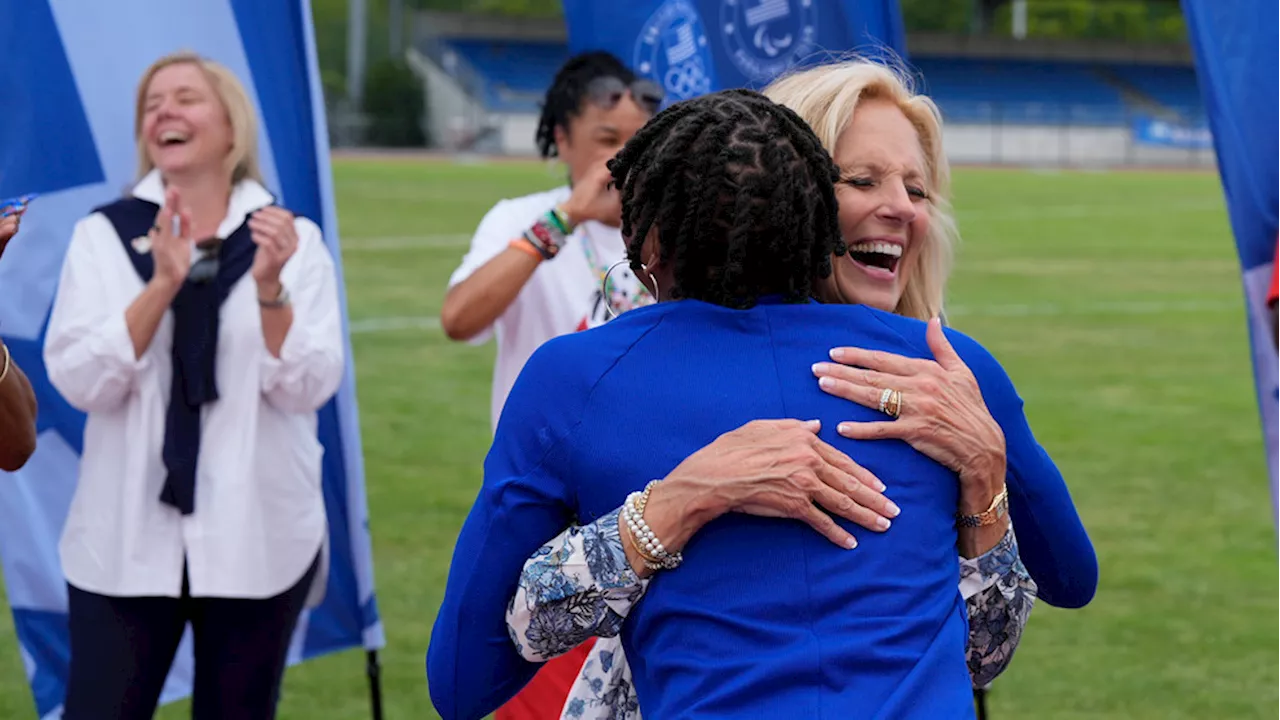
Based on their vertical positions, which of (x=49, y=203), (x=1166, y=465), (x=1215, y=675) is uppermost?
(x=49, y=203)

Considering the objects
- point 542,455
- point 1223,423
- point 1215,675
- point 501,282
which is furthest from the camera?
point 1223,423

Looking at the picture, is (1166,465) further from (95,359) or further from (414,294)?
(414,294)

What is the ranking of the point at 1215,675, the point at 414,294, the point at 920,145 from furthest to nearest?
the point at 414,294, the point at 1215,675, the point at 920,145

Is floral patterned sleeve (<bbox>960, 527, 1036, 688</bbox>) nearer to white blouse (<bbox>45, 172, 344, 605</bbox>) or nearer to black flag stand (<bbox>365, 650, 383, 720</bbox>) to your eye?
white blouse (<bbox>45, 172, 344, 605</bbox>)

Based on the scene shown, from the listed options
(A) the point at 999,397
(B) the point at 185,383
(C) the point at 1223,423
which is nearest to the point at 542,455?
(A) the point at 999,397

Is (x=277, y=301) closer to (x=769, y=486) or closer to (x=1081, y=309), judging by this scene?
(x=769, y=486)

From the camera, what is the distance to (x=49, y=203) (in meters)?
4.07

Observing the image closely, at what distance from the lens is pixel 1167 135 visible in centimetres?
5434

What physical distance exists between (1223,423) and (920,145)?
8.80 meters

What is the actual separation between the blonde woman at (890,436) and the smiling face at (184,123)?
1.81 meters

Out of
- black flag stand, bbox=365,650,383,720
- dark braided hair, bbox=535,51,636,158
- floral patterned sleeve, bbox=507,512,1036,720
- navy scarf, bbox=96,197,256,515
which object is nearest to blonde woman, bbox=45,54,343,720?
navy scarf, bbox=96,197,256,515

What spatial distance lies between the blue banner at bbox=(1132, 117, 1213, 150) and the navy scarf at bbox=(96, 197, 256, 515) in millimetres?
53871

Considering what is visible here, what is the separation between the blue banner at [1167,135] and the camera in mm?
54125

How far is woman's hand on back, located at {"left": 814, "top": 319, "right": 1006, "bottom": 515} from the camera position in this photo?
1.88 m
